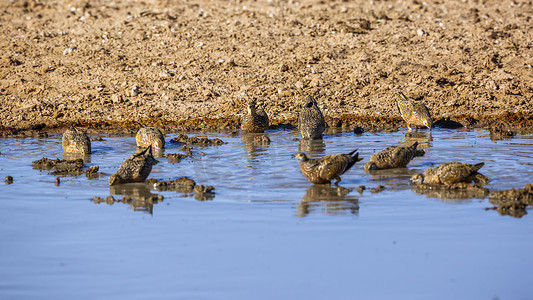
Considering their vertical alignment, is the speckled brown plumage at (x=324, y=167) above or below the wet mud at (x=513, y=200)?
above

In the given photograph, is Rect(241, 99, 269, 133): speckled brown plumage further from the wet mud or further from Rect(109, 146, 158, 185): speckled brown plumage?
the wet mud

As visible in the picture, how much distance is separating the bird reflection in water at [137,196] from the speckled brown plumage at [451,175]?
144 inches

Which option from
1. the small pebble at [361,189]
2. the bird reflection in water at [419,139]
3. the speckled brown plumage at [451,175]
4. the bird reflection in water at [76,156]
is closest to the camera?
the small pebble at [361,189]

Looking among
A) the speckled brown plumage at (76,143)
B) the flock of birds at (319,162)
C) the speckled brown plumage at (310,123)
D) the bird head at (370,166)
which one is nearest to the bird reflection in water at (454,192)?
the flock of birds at (319,162)

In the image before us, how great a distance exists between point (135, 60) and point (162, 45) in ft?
3.47

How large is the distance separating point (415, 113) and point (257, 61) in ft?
17.9

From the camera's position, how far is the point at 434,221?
27.0ft

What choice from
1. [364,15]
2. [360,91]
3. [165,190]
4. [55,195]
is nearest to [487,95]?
[360,91]

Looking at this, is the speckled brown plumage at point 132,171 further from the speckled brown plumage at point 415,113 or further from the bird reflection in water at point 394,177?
the speckled brown plumage at point 415,113

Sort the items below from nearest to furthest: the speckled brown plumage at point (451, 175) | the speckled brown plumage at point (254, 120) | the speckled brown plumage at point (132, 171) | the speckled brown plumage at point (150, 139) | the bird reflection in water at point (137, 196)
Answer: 1. the bird reflection in water at point (137, 196)
2. the speckled brown plumage at point (451, 175)
3. the speckled brown plumage at point (132, 171)
4. the speckled brown plumage at point (150, 139)
5. the speckled brown plumage at point (254, 120)

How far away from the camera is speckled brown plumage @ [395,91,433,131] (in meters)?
15.5

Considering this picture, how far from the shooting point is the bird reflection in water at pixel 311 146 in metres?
13.5

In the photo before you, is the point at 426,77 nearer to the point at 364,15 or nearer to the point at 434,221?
the point at 364,15

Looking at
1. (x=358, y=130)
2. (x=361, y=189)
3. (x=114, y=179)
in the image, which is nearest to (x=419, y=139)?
(x=358, y=130)
